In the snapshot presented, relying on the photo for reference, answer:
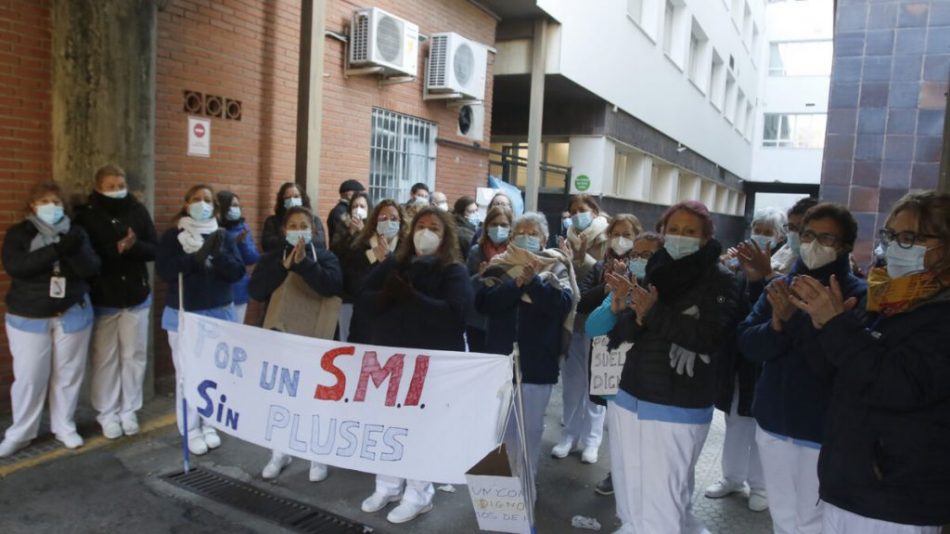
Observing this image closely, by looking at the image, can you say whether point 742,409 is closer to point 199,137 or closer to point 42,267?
point 42,267

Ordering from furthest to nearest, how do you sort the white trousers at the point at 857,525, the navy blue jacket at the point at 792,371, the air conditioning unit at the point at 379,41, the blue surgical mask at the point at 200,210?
the air conditioning unit at the point at 379,41, the blue surgical mask at the point at 200,210, the navy blue jacket at the point at 792,371, the white trousers at the point at 857,525

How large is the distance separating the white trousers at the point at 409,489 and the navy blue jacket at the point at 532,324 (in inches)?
36.3

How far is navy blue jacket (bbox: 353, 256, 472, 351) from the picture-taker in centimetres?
403

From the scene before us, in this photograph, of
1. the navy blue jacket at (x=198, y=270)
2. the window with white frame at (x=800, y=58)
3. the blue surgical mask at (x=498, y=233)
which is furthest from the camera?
the window with white frame at (x=800, y=58)

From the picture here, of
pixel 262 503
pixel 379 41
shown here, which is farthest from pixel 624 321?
pixel 379 41

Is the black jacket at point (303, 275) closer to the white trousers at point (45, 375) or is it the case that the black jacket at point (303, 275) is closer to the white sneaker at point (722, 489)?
the white trousers at point (45, 375)

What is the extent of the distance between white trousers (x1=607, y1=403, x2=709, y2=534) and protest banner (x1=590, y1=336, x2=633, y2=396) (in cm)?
37

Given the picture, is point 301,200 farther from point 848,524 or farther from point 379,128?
point 848,524

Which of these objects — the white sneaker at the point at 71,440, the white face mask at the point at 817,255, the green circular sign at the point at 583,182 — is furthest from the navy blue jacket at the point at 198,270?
the green circular sign at the point at 583,182

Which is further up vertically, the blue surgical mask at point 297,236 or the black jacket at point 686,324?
the blue surgical mask at point 297,236

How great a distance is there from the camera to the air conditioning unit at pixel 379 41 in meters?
8.21

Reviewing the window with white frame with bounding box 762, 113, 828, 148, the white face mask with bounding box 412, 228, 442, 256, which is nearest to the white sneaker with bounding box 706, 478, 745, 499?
the white face mask with bounding box 412, 228, 442, 256

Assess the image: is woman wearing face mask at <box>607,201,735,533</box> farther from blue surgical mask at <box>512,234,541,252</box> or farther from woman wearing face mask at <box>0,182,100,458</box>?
woman wearing face mask at <box>0,182,100,458</box>

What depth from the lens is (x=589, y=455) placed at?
5.18 meters
